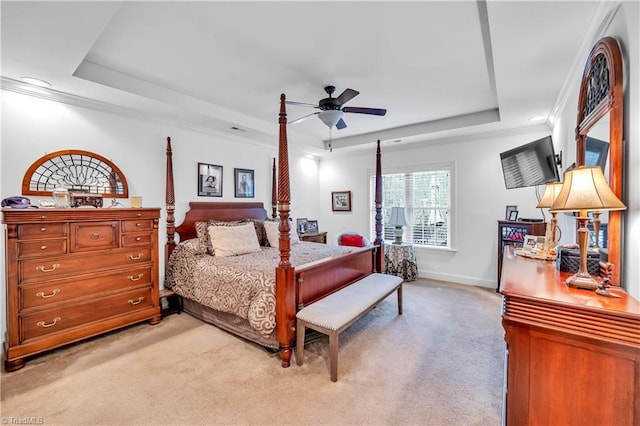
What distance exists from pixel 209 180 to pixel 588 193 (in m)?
4.18

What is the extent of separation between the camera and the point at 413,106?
3.67m

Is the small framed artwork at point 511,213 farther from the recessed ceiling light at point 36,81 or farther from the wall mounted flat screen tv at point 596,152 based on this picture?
the recessed ceiling light at point 36,81

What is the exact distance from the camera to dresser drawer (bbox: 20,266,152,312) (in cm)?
238

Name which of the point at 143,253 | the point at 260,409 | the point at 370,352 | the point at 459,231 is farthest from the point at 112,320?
the point at 459,231

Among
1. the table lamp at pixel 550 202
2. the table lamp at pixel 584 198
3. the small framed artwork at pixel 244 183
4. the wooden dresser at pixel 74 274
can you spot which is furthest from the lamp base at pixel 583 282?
the small framed artwork at pixel 244 183

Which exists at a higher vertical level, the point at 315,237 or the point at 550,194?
the point at 550,194

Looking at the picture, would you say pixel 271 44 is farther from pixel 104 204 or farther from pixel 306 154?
pixel 306 154

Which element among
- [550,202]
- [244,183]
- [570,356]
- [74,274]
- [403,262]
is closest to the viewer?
[570,356]

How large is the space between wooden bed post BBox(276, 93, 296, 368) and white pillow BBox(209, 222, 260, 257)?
1305 mm

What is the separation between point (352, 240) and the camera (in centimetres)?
526

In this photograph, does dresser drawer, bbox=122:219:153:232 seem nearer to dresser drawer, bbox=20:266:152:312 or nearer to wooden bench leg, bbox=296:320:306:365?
dresser drawer, bbox=20:266:152:312

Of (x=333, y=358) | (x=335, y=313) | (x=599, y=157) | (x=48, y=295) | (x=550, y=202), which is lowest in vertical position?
(x=333, y=358)

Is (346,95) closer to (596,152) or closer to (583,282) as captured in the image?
(596,152)

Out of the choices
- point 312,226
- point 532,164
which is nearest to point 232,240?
point 312,226
